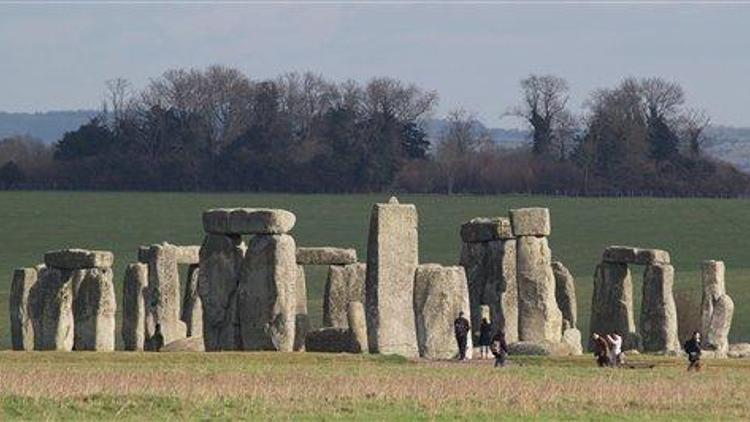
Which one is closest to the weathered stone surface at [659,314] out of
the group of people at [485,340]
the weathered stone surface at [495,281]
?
the weathered stone surface at [495,281]

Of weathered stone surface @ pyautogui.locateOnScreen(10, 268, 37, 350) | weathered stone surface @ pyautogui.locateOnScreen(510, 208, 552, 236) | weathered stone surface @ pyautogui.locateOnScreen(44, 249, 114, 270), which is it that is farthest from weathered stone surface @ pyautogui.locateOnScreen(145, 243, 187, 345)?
weathered stone surface @ pyautogui.locateOnScreen(510, 208, 552, 236)

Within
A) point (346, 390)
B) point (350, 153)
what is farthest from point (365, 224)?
point (346, 390)

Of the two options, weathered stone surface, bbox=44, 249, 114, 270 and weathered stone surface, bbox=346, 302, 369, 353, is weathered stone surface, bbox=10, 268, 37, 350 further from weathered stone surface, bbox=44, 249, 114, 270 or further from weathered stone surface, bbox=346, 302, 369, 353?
weathered stone surface, bbox=346, 302, 369, 353

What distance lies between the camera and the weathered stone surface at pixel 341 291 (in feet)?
190

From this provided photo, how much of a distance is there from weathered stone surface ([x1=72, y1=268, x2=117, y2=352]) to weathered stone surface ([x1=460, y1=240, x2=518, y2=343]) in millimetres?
7707

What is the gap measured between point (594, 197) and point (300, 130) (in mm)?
21231

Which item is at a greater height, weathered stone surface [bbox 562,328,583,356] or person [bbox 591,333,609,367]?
person [bbox 591,333,609,367]

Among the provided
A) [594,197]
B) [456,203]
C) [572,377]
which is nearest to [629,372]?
[572,377]

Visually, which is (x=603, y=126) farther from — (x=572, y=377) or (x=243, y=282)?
(x=572, y=377)

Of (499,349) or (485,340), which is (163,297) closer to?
(485,340)

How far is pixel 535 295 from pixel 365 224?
5007 centimetres

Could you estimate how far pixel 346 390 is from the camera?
37.3 m

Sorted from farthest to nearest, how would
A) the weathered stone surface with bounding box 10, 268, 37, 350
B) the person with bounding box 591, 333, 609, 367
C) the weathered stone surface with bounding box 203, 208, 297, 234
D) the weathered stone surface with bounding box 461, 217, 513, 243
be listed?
the weathered stone surface with bounding box 461, 217, 513, 243 → the weathered stone surface with bounding box 10, 268, 37, 350 → the weathered stone surface with bounding box 203, 208, 297, 234 → the person with bounding box 591, 333, 609, 367

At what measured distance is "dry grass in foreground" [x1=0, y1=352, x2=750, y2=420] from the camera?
113 ft
